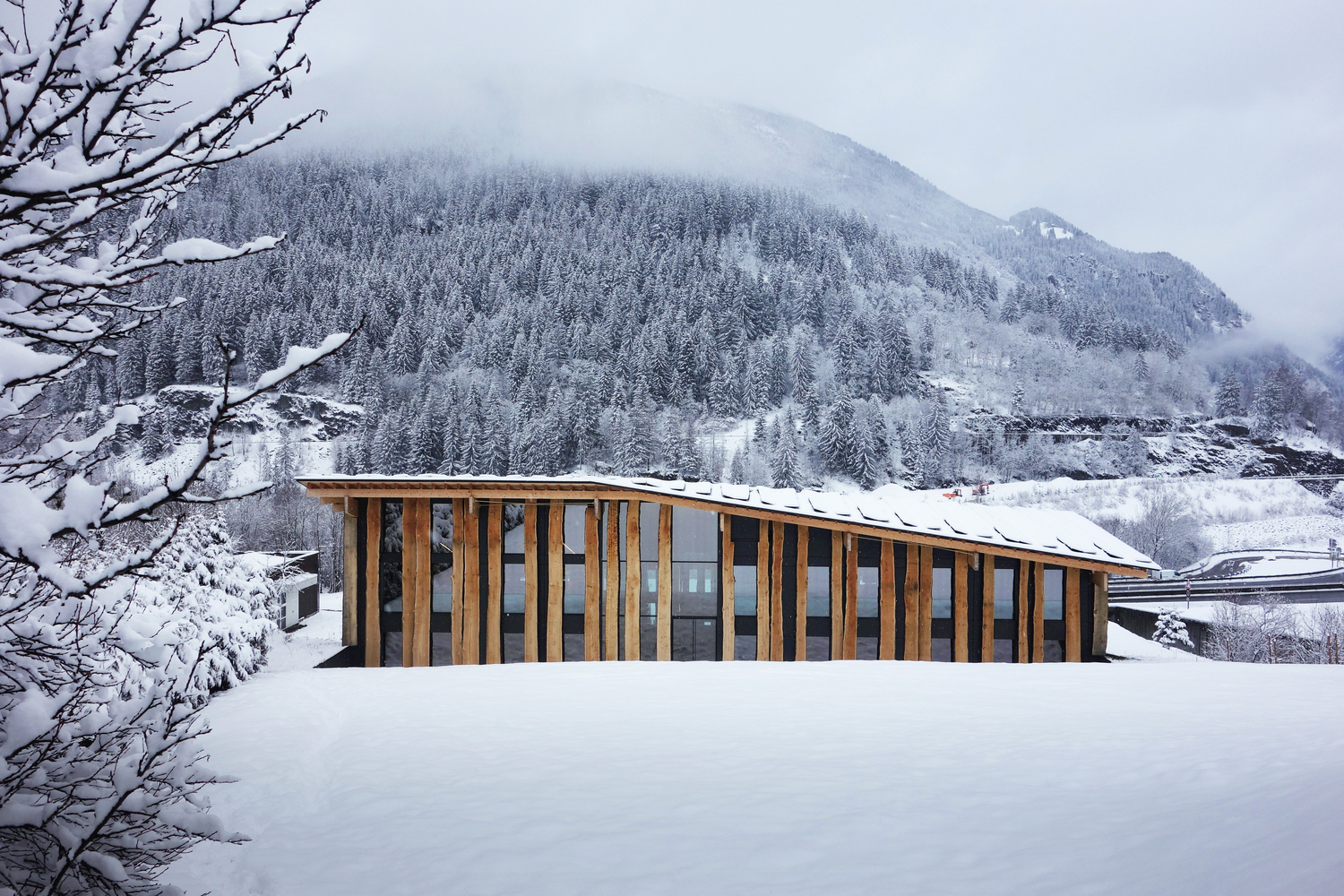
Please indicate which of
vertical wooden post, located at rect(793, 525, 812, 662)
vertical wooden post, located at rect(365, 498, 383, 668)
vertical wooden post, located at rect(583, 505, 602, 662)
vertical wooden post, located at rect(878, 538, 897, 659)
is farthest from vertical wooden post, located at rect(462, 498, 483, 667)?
vertical wooden post, located at rect(878, 538, 897, 659)

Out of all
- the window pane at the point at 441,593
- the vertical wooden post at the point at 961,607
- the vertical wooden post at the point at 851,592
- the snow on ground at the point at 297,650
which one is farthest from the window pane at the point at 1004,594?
the snow on ground at the point at 297,650

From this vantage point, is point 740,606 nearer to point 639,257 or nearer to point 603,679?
point 603,679

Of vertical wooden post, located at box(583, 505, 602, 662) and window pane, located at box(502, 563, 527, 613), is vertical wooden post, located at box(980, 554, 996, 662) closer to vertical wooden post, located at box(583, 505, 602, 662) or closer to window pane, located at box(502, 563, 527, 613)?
vertical wooden post, located at box(583, 505, 602, 662)

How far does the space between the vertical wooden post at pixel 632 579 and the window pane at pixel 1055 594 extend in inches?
317

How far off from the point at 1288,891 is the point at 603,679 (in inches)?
307

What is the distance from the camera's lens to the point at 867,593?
14.3m

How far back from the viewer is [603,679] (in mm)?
10055

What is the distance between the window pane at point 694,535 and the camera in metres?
14.6

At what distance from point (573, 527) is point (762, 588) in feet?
13.0

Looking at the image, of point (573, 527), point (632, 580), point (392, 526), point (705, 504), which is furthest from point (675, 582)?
point (392, 526)

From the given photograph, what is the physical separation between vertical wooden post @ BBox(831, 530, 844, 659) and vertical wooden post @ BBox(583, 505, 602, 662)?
180 inches

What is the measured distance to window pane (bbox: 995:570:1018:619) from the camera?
1419 centimetres

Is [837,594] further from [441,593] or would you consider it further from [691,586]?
[441,593]

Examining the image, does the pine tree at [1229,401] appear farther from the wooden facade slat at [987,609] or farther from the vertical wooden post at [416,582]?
the vertical wooden post at [416,582]
